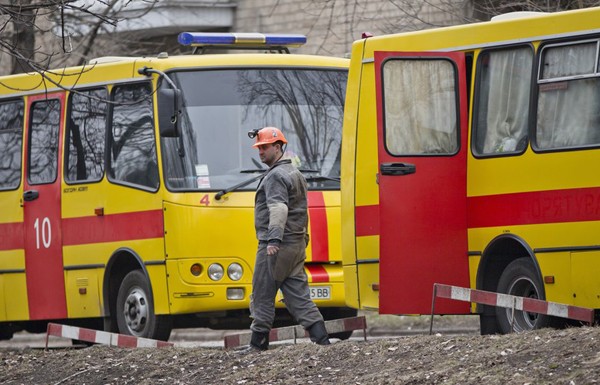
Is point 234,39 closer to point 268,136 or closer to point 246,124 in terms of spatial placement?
point 246,124

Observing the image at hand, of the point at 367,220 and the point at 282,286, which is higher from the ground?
the point at 367,220

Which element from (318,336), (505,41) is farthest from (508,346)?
(505,41)

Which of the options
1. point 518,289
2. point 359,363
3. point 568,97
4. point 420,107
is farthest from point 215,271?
point 568,97

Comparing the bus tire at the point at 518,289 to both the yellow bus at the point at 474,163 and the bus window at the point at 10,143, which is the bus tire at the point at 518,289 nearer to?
the yellow bus at the point at 474,163

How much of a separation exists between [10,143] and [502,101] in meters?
6.70

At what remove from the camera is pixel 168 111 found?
45.0ft

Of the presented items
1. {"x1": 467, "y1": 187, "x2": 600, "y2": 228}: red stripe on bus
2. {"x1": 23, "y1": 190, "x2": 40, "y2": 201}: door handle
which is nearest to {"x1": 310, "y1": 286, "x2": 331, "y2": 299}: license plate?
{"x1": 467, "y1": 187, "x2": 600, "y2": 228}: red stripe on bus

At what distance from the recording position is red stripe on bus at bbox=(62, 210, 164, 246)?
561 inches

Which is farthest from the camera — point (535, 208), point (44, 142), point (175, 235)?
point (44, 142)

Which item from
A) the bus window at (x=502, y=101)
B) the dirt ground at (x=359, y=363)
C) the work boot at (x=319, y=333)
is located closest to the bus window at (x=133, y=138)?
the dirt ground at (x=359, y=363)

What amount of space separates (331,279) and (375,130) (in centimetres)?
178

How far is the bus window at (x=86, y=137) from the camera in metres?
15.2

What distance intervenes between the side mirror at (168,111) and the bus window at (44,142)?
2.47 metres

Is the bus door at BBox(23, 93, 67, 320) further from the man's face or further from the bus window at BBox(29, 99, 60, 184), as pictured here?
the man's face
